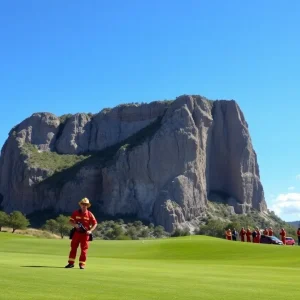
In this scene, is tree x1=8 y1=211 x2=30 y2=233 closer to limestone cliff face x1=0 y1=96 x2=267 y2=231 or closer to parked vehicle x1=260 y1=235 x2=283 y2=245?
limestone cliff face x1=0 y1=96 x2=267 y2=231

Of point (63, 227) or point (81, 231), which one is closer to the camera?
point (81, 231)

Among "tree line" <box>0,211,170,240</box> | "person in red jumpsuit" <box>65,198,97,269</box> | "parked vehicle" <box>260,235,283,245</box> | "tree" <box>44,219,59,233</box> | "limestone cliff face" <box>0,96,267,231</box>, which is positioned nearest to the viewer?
"person in red jumpsuit" <box>65,198,97,269</box>

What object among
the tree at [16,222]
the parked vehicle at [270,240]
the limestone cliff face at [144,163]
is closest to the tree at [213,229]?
the limestone cliff face at [144,163]

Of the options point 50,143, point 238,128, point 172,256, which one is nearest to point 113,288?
point 172,256

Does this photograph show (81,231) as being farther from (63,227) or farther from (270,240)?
(63,227)

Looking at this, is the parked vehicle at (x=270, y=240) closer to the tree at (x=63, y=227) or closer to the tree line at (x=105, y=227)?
the tree line at (x=105, y=227)

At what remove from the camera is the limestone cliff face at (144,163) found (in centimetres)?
12294

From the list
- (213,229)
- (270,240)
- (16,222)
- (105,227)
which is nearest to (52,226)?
(16,222)

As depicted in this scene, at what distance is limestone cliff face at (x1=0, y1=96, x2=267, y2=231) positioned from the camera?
12294cm

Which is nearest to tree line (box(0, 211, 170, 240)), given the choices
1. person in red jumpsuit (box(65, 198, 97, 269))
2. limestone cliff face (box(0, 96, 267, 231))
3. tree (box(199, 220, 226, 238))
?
limestone cliff face (box(0, 96, 267, 231))

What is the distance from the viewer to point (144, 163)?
125625 mm

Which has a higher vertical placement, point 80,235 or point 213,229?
point 213,229

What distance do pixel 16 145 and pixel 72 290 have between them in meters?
144

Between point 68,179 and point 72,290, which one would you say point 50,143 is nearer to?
point 68,179
